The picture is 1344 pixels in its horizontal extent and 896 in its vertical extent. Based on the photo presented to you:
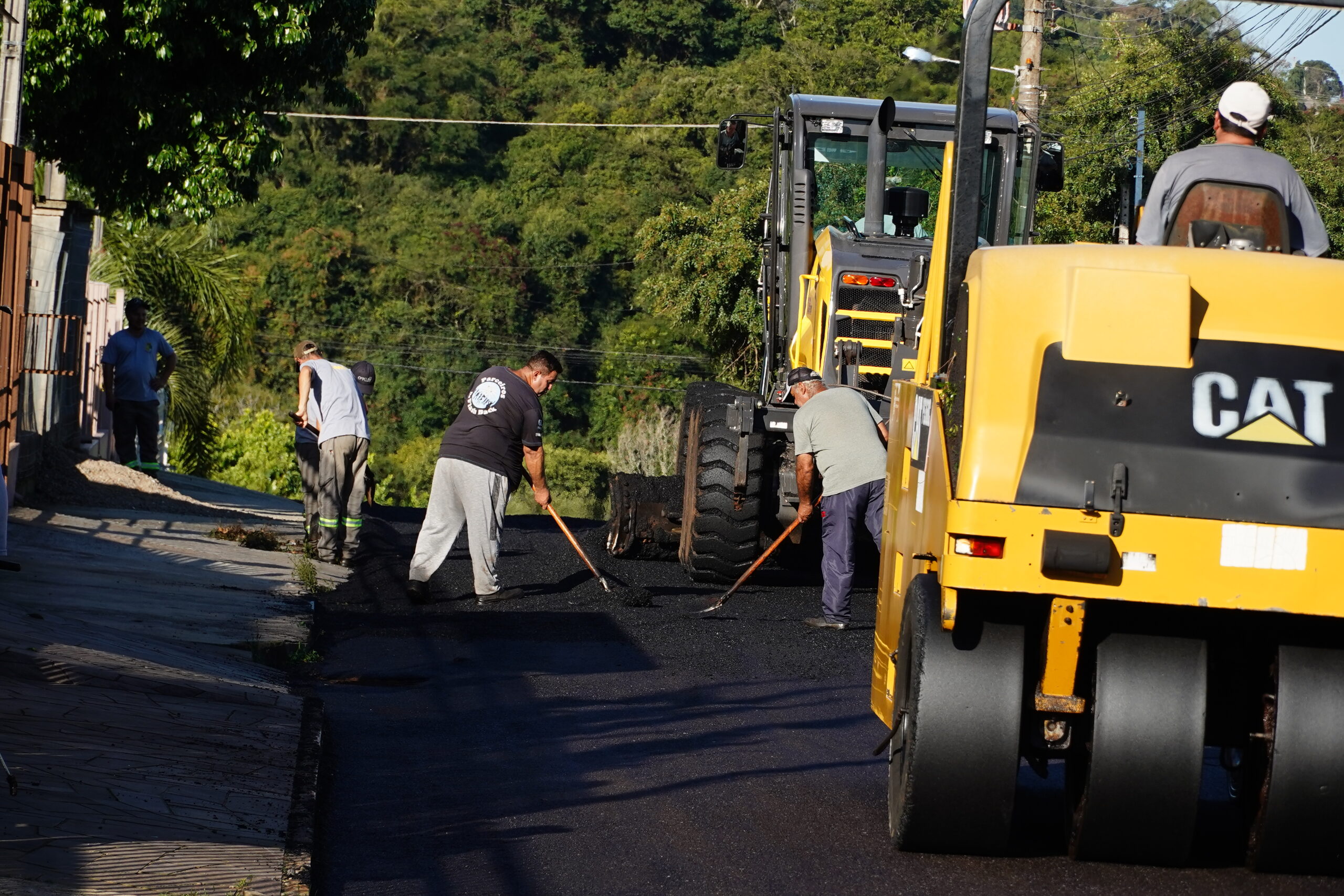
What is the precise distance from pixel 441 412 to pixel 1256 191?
49806 mm

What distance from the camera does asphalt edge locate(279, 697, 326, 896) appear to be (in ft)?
16.8

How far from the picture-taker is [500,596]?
1177cm

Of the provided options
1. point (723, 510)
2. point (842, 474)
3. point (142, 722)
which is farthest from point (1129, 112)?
point (142, 722)

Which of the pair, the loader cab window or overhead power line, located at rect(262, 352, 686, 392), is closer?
the loader cab window

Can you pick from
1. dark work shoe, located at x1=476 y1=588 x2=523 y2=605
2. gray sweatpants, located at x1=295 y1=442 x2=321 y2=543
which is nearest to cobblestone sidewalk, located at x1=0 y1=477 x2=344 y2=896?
dark work shoe, located at x1=476 y1=588 x2=523 y2=605

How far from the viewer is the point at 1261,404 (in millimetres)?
5090

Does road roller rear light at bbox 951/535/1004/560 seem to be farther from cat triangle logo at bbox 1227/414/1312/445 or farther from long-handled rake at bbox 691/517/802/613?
long-handled rake at bbox 691/517/802/613

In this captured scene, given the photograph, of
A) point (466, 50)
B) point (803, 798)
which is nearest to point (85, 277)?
point (803, 798)

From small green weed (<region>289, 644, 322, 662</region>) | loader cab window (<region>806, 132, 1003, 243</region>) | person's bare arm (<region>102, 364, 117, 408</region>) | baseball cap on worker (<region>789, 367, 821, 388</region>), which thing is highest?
loader cab window (<region>806, 132, 1003, 243</region>)

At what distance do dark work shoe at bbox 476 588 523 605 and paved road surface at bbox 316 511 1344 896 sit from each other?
0.52 ft

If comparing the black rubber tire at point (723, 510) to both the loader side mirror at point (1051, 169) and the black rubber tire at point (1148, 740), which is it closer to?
the loader side mirror at point (1051, 169)

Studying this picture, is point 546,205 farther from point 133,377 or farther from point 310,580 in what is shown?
point 310,580

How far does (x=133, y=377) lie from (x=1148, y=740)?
13.2m

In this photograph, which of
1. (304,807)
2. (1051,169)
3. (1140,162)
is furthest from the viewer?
(1140,162)
